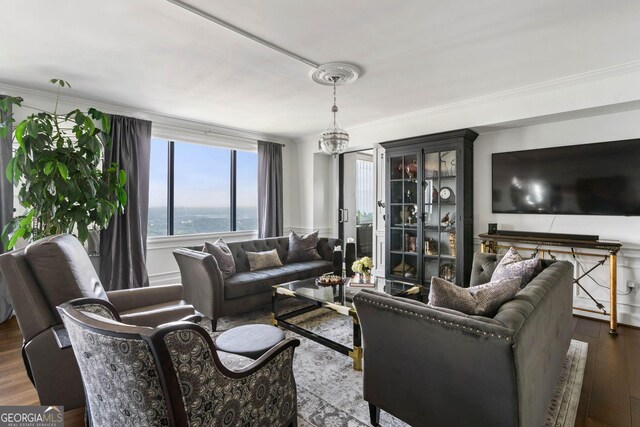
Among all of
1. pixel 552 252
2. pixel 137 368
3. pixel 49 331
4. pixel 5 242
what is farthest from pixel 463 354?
pixel 5 242

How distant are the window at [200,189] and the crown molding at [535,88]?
287 centimetres

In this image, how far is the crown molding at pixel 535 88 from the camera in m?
2.96

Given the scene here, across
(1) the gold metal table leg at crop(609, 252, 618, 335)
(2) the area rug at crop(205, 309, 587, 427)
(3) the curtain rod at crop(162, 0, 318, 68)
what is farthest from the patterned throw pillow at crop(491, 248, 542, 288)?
(3) the curtain rod at crop(162, 0, 318, 68)

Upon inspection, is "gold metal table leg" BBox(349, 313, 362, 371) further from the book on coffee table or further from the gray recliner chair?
the gray recliner chair

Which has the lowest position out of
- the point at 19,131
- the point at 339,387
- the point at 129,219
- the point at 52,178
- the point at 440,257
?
the point at 339,387

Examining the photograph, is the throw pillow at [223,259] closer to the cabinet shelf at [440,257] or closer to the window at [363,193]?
the cabinet shelf at [440,257]

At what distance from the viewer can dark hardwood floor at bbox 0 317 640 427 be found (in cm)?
189

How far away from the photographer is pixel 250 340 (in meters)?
2.01

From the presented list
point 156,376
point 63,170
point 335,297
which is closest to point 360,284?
point 335,297

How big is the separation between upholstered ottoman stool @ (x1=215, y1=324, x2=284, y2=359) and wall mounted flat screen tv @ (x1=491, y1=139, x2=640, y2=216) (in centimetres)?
343

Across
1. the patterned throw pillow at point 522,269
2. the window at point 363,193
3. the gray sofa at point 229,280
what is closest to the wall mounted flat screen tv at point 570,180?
the patterned throw pillow at point 522,269

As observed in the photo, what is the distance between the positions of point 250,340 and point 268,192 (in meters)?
3.97

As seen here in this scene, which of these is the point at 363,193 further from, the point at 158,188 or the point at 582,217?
the point at 158,188

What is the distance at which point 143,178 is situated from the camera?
432 centimetres
